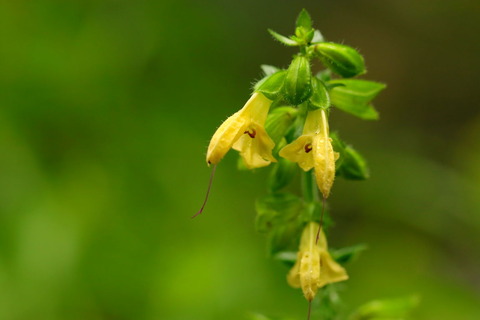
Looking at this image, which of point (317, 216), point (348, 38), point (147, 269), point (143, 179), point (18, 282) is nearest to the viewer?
point (317, 216)

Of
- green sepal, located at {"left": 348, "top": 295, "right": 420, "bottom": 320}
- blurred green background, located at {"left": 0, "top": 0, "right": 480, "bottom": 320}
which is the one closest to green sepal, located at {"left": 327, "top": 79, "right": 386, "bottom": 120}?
green sepal, located at {"left": 348, "top": 295, "right": 420, "bottom": 320}

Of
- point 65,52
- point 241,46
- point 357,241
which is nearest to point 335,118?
point 241,46

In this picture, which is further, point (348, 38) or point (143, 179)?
point (348, 38)

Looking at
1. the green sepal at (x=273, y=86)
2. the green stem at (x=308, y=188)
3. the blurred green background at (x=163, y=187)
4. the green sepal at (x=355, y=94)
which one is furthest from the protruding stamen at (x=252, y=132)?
the blurred green background at (x=163, y=187)

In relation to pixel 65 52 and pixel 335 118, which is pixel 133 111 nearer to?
pixel 65 52

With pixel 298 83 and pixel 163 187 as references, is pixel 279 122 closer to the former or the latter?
pixel 298 83

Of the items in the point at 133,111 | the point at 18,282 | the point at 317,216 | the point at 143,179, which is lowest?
the point at 18,282

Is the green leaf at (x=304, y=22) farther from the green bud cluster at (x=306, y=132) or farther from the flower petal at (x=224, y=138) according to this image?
the flower petal at (x=224, y=138)

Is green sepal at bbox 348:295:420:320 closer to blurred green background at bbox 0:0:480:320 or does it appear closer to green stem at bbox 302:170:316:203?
green stem at bbox 302:170:316:203
